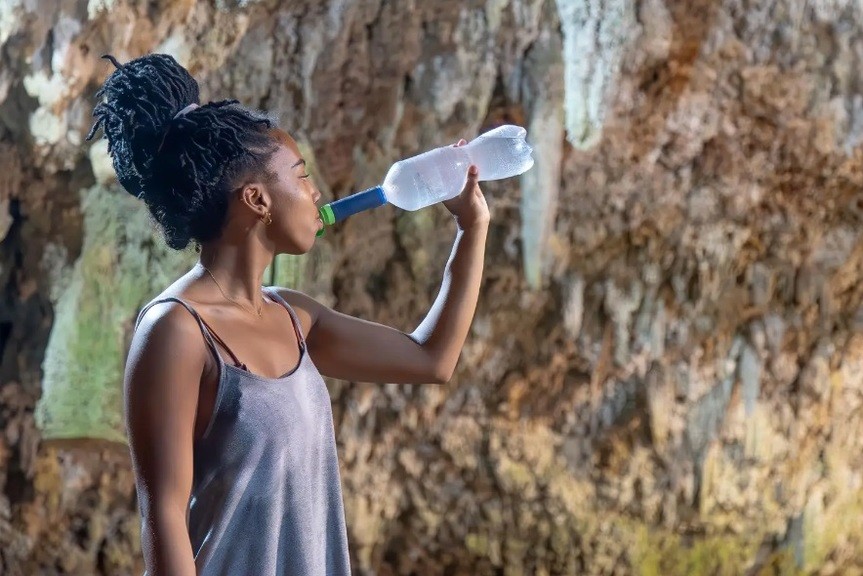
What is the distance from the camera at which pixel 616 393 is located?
3137mm

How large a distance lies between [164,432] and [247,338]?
0.38 feet

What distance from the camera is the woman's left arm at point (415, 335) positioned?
42.3 inches

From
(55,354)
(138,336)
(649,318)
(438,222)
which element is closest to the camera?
(138,336)

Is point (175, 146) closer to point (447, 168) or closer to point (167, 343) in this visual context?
point (167, 343)

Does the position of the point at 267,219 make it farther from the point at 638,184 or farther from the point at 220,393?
the point at 638,184

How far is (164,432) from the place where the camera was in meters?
0.85

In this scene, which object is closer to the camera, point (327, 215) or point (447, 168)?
point (327, 215)

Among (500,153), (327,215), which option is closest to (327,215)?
(327,215)

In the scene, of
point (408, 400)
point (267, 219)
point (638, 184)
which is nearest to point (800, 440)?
point (638, 184)

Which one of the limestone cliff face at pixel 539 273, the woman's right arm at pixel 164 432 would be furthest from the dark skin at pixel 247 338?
the limestone cliff face at pixel 539 273

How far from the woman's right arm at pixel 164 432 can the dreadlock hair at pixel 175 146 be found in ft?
0.38

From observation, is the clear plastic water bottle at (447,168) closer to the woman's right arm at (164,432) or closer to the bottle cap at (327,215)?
the bottle cap at (327,215)

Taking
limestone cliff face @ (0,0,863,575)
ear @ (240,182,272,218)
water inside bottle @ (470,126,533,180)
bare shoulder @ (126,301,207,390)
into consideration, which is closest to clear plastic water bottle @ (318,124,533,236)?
water inside bottle @ (470,126,533,180)

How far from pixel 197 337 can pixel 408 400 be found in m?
2.12
